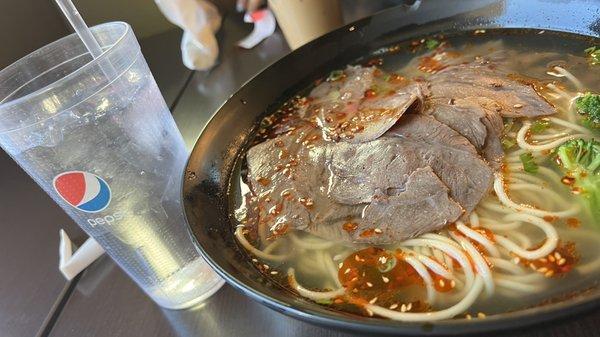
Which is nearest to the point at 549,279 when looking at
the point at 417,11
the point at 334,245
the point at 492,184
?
the point at 492,184

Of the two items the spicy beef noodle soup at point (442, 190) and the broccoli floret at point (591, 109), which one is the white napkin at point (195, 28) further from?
the broccoli floret at point (591, 109)

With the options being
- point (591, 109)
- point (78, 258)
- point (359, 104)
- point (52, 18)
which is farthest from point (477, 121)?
→ point (52, 18)

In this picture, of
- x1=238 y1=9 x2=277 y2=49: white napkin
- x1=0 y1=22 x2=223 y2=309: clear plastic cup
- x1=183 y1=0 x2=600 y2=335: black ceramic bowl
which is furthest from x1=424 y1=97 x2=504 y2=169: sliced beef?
x1=238 y1=9 x2=277 y2=49: white napkin

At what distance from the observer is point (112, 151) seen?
1322 millimetres

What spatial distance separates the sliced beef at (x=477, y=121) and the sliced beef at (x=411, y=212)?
0.23 meters

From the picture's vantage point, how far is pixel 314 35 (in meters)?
2.55

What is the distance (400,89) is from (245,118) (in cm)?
64

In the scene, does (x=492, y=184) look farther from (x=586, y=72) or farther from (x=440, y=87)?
(x=586, y=72)

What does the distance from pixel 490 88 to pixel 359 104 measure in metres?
0.50

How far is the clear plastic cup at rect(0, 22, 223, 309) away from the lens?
1229 millimetres

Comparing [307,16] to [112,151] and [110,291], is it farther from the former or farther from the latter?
[110,291]

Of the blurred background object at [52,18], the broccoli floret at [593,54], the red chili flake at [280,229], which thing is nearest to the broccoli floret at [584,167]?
the broccoli floret at [593,54]

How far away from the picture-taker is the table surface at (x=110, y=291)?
1.42 meters

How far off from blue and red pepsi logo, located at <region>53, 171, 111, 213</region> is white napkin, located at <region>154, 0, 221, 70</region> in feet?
5.92
